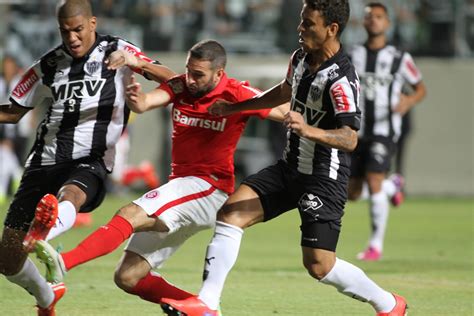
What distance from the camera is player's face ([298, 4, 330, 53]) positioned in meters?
7.15

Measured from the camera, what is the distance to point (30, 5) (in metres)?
21.8

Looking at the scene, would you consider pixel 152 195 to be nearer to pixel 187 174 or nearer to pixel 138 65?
pixel 187 174

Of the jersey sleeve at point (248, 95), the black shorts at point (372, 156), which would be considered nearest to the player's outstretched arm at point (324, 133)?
the jersey sleeve at point (248, 95)

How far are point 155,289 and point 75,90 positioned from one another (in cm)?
152

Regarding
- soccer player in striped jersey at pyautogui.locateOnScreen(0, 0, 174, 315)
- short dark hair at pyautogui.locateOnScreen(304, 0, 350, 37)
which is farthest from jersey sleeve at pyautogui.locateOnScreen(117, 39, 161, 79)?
short dark hair at pyautogui.locateOnScreen(304, 0, 350, 37)

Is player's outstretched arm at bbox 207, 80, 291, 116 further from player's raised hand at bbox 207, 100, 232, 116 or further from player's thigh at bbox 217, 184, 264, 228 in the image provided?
player's thigh at bbox 217, 184, 264, 228

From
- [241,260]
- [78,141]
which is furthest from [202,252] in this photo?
[78,141]

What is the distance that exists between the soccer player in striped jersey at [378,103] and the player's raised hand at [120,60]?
17.5ft

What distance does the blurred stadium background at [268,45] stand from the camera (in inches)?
856

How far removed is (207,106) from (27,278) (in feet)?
5.27

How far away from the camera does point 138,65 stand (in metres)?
7.81

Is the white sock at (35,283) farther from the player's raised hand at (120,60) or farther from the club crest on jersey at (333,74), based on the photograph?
the club crest on jersey at (333,74)

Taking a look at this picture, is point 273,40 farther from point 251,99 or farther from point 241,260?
point 251,99

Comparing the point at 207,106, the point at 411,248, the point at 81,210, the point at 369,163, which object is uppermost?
the point at 207,106
